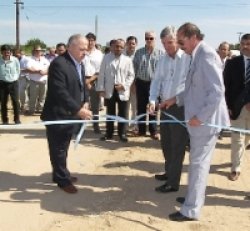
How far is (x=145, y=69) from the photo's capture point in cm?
870

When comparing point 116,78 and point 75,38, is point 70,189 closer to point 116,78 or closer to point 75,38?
point 75,38

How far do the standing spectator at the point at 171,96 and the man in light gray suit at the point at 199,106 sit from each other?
0.79m

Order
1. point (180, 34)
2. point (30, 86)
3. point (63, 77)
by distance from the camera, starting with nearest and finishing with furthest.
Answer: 1. point (180, 34)
2. point (63, 77)
3. point (30, 86)

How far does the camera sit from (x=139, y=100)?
29.3 ft

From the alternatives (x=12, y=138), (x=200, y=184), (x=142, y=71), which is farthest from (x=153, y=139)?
(x=200, y=184)

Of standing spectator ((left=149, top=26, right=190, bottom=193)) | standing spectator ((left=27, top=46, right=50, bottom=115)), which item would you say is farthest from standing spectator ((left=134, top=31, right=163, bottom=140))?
standing spectator ((left=27, top=46, right=50, bottom=115))

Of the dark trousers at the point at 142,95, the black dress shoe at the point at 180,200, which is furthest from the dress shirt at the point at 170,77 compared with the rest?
the dark trousers at the point at 142,95

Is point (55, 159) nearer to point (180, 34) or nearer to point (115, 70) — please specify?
point (180, 34)

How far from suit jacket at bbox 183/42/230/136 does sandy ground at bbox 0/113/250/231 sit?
3.61 ft

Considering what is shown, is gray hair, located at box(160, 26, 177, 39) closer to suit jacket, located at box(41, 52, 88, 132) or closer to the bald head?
the bald head

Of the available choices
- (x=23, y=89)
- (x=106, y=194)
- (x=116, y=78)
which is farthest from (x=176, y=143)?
(x=23, y=89)

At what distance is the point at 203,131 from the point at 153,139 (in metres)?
4.42

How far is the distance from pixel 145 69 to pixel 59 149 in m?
3.56

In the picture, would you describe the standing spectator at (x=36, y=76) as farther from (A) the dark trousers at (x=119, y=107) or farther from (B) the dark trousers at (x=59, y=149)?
(B) the dark trousers at (x=59, y=149)
